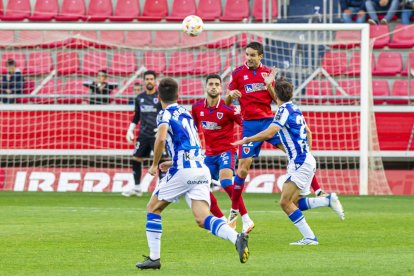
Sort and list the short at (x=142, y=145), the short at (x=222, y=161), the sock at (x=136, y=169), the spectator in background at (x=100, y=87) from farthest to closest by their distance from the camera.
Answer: the spectator in background at (x=100, y=87), the sock at (x=136, y=169), the short at (x=142, y=145), the short at (x=222, y=161)

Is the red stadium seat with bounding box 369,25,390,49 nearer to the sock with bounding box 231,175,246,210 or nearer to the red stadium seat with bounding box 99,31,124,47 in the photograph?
the red stadium seat with bounding box 99,31,124,47

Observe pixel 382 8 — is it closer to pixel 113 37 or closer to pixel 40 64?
pixel 113 37

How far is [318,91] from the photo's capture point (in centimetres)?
2222

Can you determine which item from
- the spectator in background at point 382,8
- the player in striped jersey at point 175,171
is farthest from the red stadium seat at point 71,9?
the player in striped jersey at point 175,171

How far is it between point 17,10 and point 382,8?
30.5 feet

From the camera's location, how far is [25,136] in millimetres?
22000

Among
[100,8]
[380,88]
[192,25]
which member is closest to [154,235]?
[192,25]

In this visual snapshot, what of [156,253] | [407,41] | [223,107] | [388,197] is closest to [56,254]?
[156,253]

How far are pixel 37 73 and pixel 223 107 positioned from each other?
10.3 meters

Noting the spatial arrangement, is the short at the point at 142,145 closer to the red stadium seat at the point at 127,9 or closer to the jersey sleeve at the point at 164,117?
the red stadium seat at the point at 127,9

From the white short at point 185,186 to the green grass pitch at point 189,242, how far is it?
2.10 ft

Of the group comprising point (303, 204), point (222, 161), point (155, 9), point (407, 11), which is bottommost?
point (303, 204)

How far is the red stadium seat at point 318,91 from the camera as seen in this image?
71.9ft

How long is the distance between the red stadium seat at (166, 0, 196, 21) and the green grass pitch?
28.2 feet
